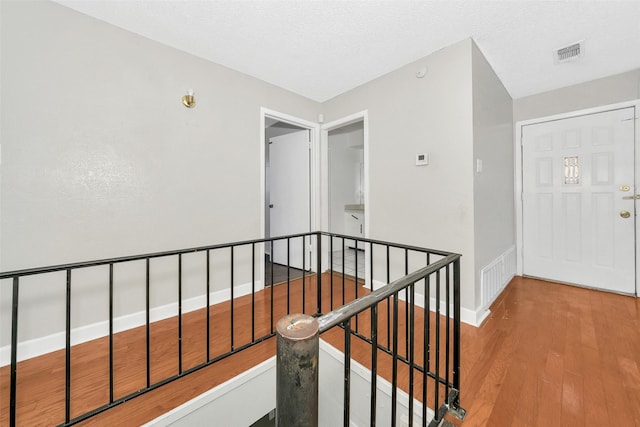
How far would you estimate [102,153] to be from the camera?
1.96 metres

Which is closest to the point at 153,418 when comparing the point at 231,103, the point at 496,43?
the point at 231,103

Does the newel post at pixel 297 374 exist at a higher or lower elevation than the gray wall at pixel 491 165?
lower

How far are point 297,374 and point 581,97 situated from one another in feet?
14.1

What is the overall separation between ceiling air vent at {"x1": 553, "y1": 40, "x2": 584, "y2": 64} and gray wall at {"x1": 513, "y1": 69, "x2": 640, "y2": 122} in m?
0.86

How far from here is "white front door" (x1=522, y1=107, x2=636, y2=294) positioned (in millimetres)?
2734

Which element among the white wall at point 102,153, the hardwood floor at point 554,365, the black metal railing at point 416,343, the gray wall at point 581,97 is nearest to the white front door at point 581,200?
the gray wall at point 581,97

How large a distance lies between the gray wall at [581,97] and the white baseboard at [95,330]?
4.40 m

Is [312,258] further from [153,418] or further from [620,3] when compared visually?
[620,3]

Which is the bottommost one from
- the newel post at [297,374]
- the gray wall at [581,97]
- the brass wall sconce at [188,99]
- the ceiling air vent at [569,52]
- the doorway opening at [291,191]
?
the newel post at [297,374]

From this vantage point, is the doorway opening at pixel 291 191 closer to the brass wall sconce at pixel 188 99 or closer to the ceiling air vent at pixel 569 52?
the brass wall sconce at pixel 188 99

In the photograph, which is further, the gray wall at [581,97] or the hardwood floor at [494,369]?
the gray wall at [581,97]

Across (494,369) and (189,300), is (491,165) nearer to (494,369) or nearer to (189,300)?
(494,369)

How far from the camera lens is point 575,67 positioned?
2.59m

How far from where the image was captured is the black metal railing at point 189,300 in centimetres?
124
